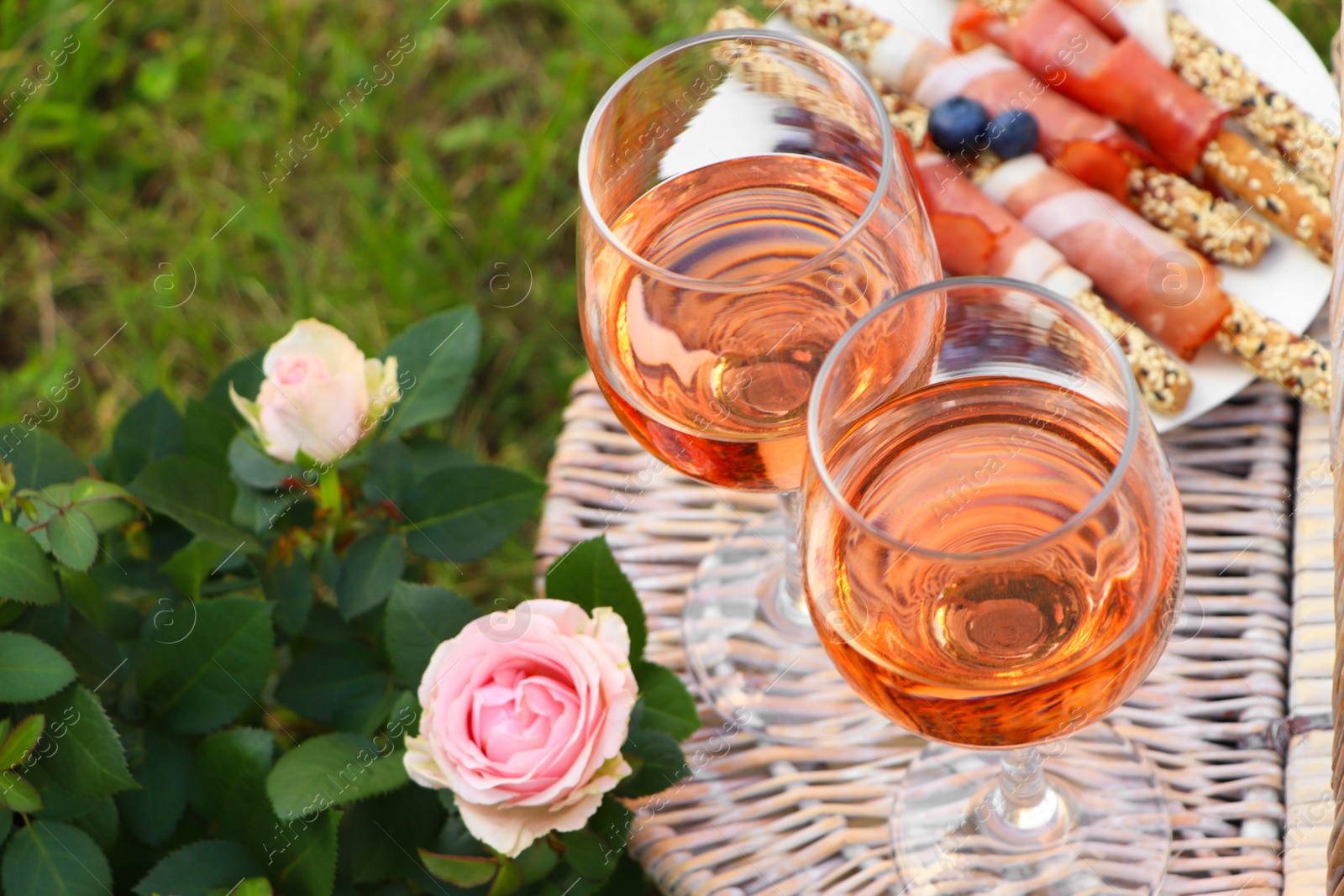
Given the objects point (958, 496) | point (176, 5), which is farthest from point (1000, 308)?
point (176, 5)

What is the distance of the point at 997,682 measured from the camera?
2.09 ft

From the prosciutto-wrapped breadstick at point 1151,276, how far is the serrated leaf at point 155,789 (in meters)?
0.78

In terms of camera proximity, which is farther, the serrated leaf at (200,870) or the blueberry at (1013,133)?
the blueberry at (1013,133)

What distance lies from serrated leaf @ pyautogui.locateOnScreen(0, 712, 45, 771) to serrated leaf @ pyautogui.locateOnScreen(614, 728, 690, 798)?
370 millimetres

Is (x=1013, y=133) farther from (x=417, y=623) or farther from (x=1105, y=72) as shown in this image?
(x=417, y=623)

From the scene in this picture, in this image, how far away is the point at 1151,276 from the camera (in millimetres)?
1026

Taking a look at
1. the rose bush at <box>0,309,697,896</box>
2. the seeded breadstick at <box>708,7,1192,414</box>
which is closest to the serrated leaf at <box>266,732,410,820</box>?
the rose bush at <box>0,309,697,896</box>

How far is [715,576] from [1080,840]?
33cm

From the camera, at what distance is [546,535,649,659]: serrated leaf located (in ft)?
2.95

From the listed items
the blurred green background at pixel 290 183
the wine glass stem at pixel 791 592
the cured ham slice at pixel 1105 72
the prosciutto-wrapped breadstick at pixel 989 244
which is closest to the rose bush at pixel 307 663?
the wine glass stem at pixel 791 592

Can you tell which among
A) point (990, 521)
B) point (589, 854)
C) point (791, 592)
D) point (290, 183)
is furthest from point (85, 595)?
point (290, 183)

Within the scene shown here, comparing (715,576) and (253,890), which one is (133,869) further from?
(715,576)

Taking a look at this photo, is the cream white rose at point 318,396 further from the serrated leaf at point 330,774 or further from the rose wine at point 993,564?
the rose wine at point 993,564

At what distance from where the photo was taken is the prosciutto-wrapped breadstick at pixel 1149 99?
1007 millimetres
